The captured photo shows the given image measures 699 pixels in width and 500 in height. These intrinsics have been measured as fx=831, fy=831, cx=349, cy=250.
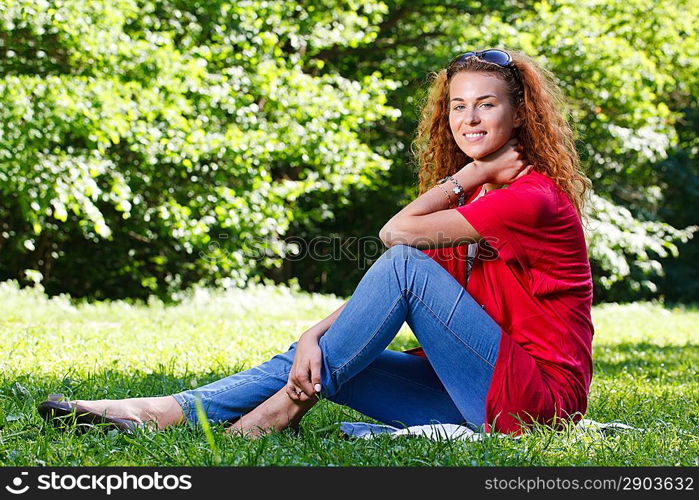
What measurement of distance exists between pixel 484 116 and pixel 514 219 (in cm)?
42

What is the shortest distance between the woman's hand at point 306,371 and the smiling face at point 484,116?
898 mm

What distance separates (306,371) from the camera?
270cm

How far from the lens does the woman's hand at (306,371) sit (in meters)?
2.70

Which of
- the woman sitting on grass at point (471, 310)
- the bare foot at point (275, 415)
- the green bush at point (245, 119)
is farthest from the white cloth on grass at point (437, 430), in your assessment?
the green bush at point (245, 119)

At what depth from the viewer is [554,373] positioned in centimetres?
275

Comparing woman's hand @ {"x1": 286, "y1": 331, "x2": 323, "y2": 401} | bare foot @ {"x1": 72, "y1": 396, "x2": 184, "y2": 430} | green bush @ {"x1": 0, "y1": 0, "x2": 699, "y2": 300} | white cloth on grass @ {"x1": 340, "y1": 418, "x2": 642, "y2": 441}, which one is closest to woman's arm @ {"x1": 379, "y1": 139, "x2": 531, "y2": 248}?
woman's hand @ {"x1": 286, "y1": 331, "x2": 323, "y2": 401}

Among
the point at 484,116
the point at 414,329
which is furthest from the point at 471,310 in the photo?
the point at 484,116

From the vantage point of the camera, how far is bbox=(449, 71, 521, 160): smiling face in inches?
115

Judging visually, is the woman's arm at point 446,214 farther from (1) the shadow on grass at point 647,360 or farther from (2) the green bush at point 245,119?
(2) the green bush at point 245,119

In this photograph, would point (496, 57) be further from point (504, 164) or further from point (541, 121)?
point (504, 164)

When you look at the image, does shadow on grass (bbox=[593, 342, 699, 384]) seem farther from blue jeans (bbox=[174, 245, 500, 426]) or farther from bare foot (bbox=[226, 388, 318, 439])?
bare foot (bbox=[226, 388, 318, 439])
